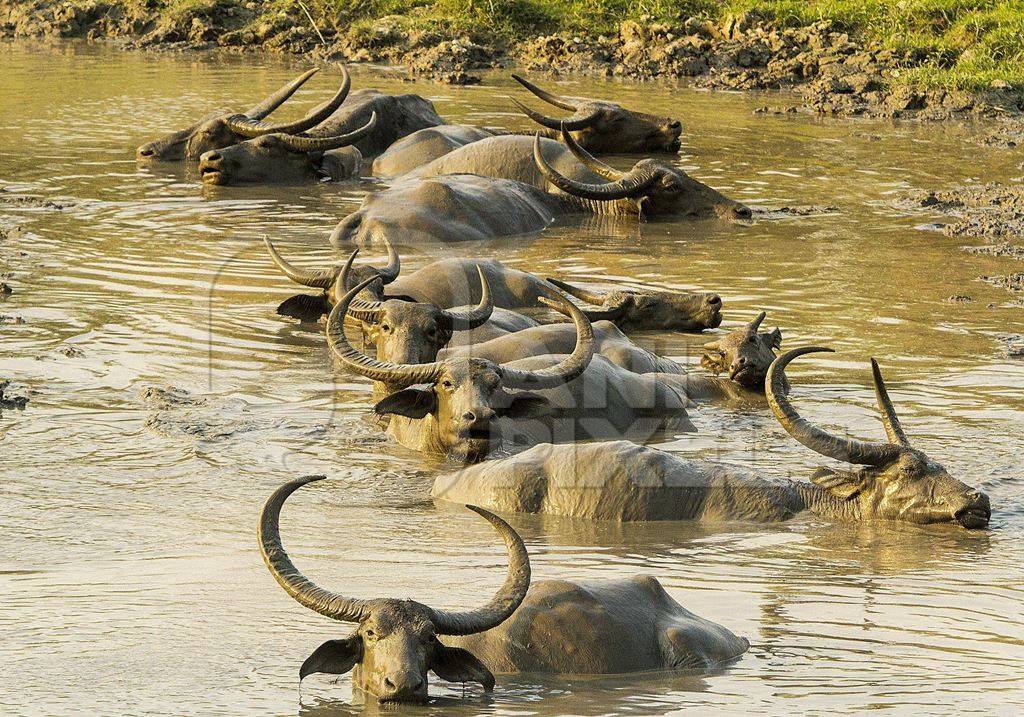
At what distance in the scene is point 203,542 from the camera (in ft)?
20.5

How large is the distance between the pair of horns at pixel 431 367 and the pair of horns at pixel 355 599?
2799 millimetres

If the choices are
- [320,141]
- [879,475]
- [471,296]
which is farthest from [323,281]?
[320,141]

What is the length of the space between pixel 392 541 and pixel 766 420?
2707 mm

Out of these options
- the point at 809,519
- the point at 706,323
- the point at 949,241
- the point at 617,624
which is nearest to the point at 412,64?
the point at 949,241

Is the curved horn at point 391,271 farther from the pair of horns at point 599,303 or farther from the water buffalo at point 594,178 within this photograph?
the water buffalo at point 594,178

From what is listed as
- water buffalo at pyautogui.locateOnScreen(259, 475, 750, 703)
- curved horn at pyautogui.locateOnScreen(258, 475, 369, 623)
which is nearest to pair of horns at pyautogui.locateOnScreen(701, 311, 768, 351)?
water buffalo at pyautogui.locateOnScreen(259, 475, 750, 703)

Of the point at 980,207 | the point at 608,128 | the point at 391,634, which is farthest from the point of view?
the point at 608,128

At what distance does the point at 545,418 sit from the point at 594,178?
21.2ft

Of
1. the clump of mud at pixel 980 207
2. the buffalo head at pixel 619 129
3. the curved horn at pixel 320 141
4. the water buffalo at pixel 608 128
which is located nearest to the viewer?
the clump of mud at pixel 980 207

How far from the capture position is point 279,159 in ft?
49.7

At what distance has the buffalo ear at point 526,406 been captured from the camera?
7.48 m

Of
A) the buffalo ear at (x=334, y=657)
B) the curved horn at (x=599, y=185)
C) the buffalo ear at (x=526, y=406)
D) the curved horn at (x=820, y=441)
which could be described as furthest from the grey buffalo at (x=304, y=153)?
the buffalo ear at (x=334, y=657)

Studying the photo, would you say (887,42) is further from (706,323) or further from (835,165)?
(706,323)

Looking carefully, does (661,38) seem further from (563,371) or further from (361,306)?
(563,371)
